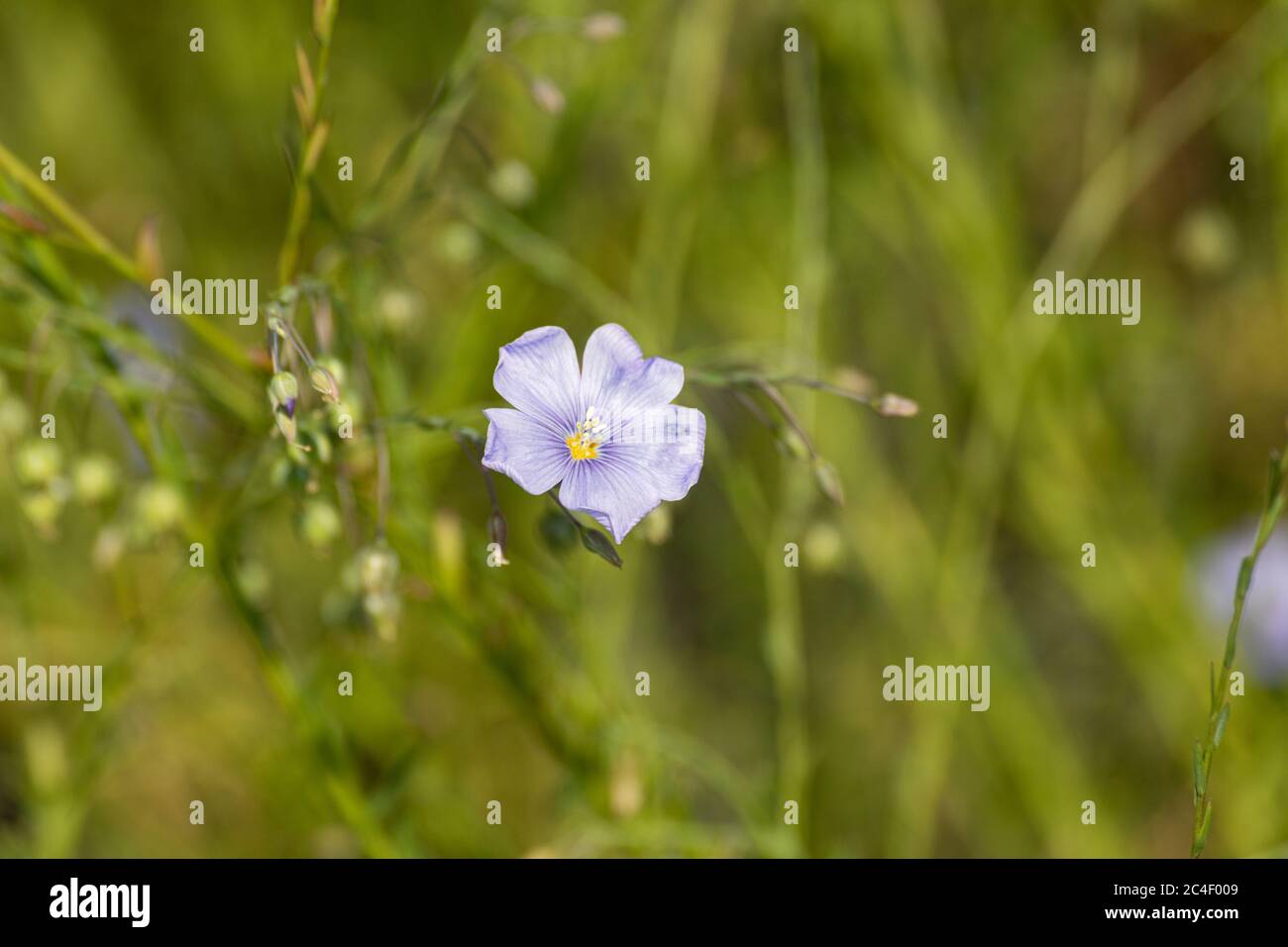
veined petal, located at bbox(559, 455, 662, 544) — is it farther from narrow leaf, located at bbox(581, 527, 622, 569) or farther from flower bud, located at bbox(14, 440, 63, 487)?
flower bud, located at bbox(14, 440, 63, 487)

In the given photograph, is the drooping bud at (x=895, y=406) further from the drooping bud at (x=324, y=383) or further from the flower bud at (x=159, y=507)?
the flower bud at (x=159, y=507)

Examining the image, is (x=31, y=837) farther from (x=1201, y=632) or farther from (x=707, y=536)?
(x=1201, y=632)

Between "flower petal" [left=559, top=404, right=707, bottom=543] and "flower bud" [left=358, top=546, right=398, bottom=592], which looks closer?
"flower petal" [left=559, top=404, right=707, bottom=543]

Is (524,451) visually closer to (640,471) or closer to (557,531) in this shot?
(640,471)

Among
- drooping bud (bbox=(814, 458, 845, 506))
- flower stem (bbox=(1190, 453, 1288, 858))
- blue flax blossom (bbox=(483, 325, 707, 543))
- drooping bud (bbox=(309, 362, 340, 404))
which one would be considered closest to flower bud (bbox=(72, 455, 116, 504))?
drooping bud (bbox=(309, 362, 340, 404))

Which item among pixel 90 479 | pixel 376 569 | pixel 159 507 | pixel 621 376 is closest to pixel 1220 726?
pixel 621 376

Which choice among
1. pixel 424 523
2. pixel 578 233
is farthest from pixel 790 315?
pixel 424 523
